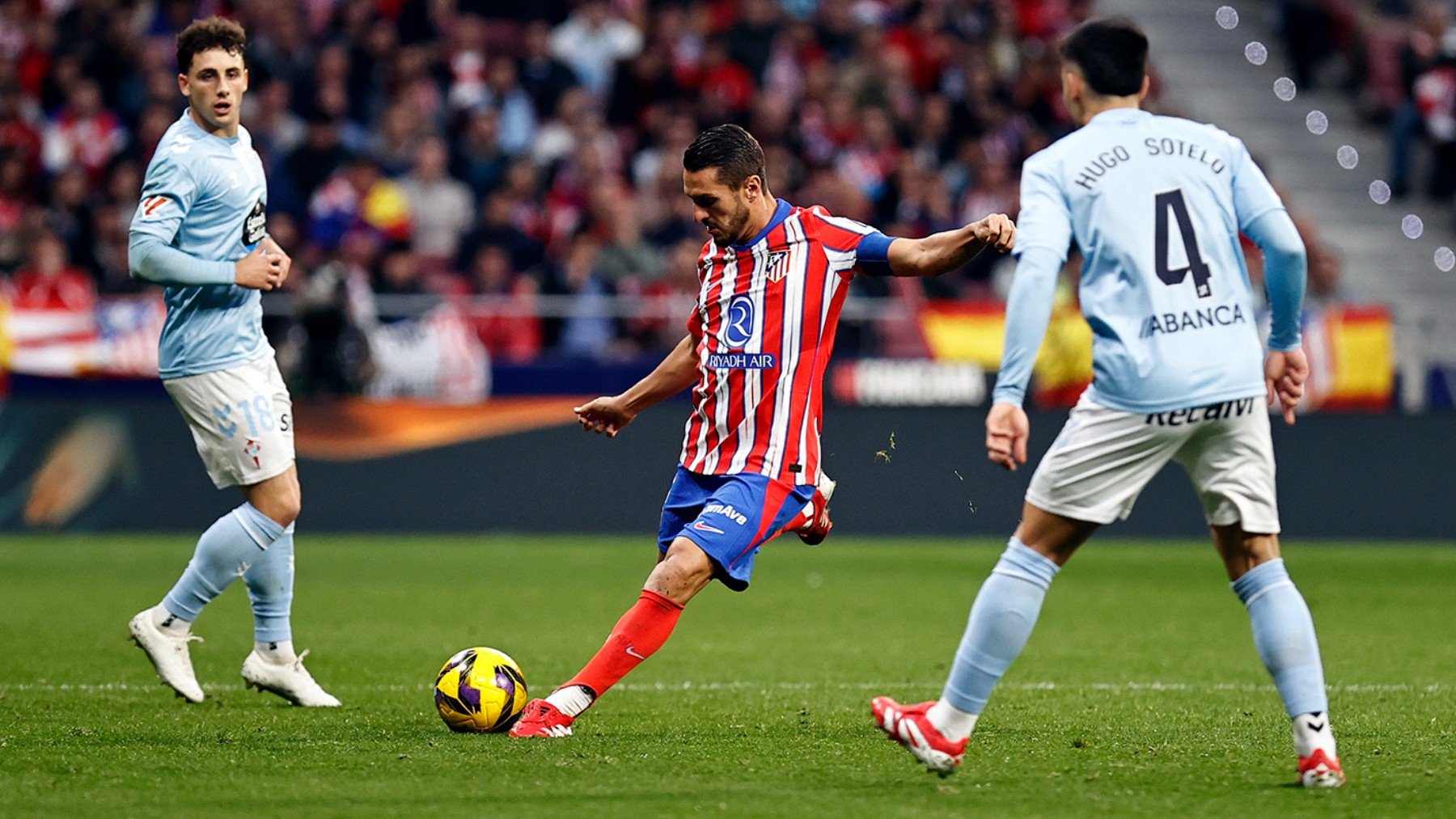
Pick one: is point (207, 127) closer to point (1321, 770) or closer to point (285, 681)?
point (285, 681)

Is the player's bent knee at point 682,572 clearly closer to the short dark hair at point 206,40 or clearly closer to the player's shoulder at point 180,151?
the player's shoulder at point 180,151

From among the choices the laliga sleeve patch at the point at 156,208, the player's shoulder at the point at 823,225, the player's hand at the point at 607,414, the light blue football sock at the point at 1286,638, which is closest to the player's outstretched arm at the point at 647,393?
the player's hand at the point at 607,414

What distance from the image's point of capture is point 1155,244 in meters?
4.90

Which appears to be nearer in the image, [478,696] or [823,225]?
[478,696]

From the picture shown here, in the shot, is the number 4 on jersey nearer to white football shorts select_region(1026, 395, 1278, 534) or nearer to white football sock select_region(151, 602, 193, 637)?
white football shorts select_region(1026, 395, 1278, 534)

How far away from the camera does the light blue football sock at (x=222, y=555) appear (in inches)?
257

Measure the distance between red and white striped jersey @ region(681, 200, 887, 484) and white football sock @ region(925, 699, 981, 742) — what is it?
127cm

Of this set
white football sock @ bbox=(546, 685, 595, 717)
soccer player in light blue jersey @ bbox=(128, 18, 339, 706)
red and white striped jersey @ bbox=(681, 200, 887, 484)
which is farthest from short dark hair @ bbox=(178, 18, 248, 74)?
white football sock @ bbox=(546, 685, 595, 717)

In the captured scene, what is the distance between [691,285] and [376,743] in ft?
34.6

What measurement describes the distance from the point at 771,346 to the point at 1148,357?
5.06ft

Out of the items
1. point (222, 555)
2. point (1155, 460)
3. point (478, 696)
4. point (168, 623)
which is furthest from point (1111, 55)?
point (168, 623)

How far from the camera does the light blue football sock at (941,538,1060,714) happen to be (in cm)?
498

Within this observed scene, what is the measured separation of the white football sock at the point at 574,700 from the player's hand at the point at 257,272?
178 centimetres

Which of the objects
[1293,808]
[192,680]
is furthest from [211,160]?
[1293,808]
